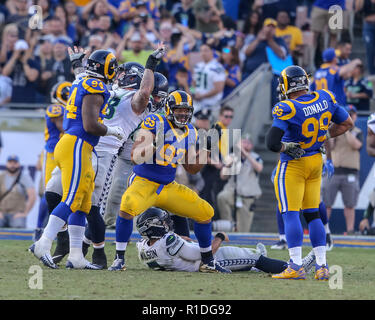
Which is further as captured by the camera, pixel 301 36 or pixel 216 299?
pixel 301 36

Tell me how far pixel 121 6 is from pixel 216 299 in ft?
36.9

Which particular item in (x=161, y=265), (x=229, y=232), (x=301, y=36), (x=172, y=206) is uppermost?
(x=301, y=36)

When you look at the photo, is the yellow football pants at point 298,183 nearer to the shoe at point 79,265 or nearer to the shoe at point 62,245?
the shoe at point 79,265

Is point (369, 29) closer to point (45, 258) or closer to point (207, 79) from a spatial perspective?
point (207, 79)

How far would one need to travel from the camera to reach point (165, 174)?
26.3 feet

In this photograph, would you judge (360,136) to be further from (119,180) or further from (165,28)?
(119,180)

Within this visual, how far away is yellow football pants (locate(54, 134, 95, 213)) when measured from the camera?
7.97 meters

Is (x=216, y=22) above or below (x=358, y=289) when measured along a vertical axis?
above

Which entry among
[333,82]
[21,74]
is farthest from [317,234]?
[21,74]

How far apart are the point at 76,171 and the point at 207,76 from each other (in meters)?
7.10

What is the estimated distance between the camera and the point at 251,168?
554 inches

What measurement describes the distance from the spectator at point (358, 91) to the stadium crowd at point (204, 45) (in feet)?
0.06

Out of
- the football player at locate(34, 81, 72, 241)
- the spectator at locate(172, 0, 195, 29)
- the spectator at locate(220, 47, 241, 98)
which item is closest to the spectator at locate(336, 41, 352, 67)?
the spectator at locate(220, 47, 241, 98)

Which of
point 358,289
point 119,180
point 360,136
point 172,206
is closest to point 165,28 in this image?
point 360,136
